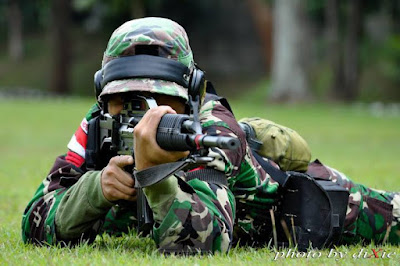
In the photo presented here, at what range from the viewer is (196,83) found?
4090 mm

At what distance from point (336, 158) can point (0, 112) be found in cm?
1414

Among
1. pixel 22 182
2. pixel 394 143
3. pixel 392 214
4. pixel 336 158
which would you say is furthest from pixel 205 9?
pixel 392 214

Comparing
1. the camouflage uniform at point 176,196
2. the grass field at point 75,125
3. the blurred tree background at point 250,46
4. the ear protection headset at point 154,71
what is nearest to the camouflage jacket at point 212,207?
the camouflage uniform at point 176,196

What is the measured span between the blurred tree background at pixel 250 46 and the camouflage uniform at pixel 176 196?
28.6 m

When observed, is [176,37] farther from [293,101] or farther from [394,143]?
[293,101]

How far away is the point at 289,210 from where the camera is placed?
4.74 metres

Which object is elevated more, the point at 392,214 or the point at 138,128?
the point at 138,128

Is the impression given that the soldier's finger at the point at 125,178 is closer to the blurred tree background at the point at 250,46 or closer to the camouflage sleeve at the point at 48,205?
the camouflage sleeve at the point at 48,205

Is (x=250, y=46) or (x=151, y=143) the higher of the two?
(x=151, y=143)

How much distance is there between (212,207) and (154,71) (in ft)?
2.39

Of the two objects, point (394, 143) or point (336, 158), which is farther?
point (394, 143)

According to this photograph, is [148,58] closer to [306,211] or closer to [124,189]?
[124,189]

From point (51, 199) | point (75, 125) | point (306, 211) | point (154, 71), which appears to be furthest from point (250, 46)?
point (154, 71)

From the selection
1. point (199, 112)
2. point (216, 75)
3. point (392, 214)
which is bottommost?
point (216, 75)
